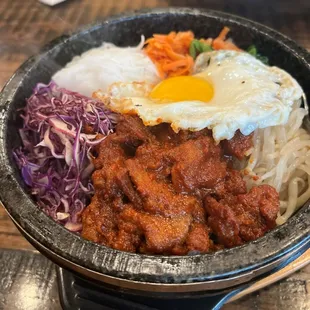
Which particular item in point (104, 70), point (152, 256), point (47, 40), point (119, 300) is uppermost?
point (104, 70)

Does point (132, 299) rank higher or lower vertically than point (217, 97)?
lower

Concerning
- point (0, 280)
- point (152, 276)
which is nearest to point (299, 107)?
point (152, 276)

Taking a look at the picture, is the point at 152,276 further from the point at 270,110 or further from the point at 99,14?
the point at 99,14

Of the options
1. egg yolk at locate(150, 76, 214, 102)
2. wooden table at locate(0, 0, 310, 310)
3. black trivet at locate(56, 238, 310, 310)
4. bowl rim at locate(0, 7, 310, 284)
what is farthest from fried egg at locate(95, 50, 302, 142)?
wooden table at locate(0, 0, 310, 310)

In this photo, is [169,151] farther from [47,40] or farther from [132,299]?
[47,40]

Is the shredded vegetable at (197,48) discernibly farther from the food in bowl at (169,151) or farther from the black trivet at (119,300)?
the black trivet at (119,300)

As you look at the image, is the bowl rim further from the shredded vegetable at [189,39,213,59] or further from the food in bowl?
the shredded vegetable at [189,39,213,59]

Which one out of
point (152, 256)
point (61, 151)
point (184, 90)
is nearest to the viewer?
point (152, 256)

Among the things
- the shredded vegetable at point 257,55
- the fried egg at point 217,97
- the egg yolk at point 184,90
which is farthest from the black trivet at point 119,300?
the shredded vegetable at point 257,55

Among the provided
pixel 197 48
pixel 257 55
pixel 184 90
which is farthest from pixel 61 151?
pixel 257 55
